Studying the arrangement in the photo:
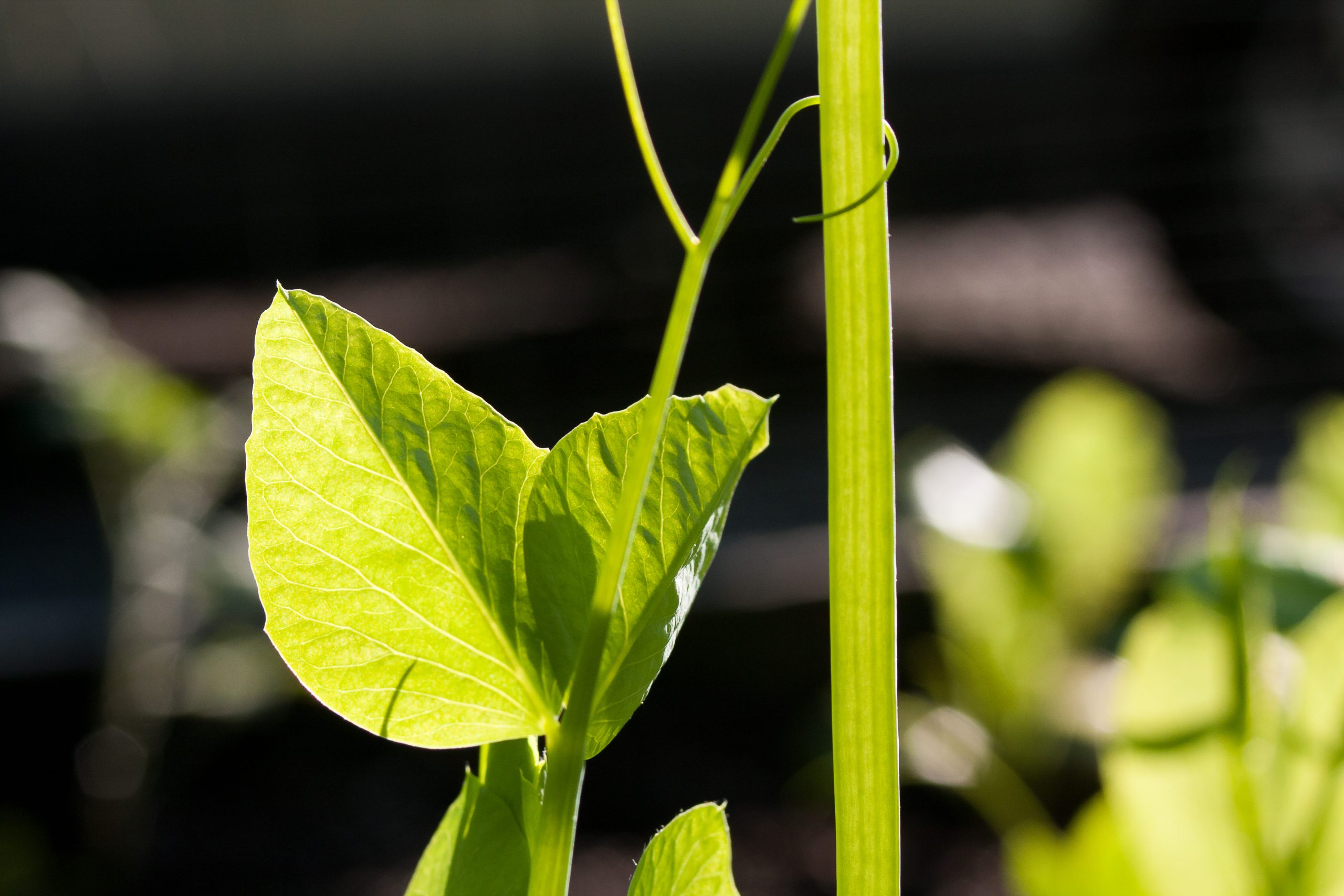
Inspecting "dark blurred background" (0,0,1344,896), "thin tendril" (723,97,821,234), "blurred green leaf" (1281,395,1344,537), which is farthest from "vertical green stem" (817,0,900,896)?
"dark blurred background" (0,0,1344,896)

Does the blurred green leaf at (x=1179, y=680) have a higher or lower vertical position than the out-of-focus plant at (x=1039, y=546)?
lower

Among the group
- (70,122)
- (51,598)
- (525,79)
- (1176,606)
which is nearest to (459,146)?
(525,79)

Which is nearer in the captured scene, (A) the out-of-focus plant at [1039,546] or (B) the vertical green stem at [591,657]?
(B) the vertical green stem at [591,657]

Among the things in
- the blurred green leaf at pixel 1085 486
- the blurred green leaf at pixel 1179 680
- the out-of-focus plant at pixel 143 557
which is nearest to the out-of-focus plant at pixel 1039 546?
the blurred green leaf at pixel 1085 486

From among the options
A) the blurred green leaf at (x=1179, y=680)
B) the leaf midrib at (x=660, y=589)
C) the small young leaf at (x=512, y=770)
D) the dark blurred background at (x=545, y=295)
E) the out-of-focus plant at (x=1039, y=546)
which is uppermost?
the dark blurred background at (x=545, y=295)

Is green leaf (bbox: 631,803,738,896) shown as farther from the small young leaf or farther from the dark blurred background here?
the dark blurred background

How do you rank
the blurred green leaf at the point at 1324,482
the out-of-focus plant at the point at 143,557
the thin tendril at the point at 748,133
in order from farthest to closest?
the out-of-focus plant at the point at 143,557 < the blurred green leaf at the point at 1324,482 < the thin tendril at the point at 748,133

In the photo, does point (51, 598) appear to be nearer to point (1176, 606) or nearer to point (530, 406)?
point (530, 406)

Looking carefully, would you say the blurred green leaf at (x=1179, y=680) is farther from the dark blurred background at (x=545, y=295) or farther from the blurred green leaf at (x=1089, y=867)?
the dark blurred background at (x=545, y=295)
